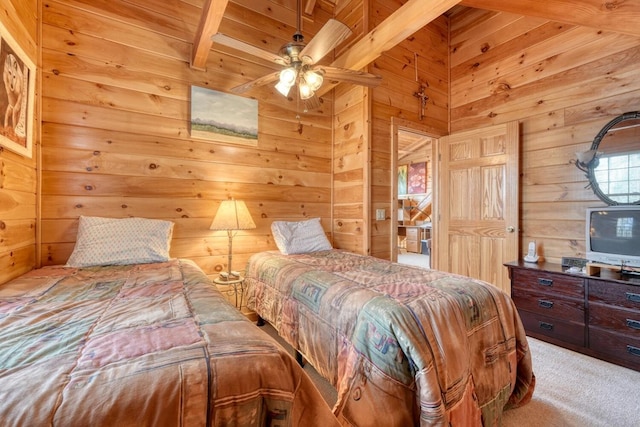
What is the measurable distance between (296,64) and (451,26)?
10.3 feet

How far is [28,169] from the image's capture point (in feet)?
6.12

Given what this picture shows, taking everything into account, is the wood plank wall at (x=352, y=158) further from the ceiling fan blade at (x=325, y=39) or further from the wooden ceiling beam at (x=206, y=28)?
the wooden ceiling beam at (x=206, y=28)

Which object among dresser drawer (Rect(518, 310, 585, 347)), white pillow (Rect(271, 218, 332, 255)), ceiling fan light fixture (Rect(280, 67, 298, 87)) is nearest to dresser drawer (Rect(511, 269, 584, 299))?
dresser drawer (Rect(518, 310, 585, 347))

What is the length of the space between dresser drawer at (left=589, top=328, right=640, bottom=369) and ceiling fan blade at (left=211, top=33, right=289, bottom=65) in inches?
124

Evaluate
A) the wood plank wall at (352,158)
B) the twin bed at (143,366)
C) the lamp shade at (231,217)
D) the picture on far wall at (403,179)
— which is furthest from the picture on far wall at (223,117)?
the picture on far wall at (403,179)

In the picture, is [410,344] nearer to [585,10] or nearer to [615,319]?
[615,319]

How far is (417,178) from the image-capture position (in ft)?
29.3

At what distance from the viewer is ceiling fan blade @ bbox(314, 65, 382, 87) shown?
202 cm

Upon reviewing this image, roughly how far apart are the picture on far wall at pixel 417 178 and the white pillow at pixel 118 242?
26.3ft

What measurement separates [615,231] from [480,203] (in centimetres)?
116

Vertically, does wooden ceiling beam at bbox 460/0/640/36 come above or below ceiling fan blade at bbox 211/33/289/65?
above

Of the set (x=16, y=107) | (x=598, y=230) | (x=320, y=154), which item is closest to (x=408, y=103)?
(x=320, y=154)

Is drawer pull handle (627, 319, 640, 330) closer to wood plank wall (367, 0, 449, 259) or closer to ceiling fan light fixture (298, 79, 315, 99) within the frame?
wood plank wall (367, 0, 449, 259)

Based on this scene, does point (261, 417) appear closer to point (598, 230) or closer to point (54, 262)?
point (54, 262)
